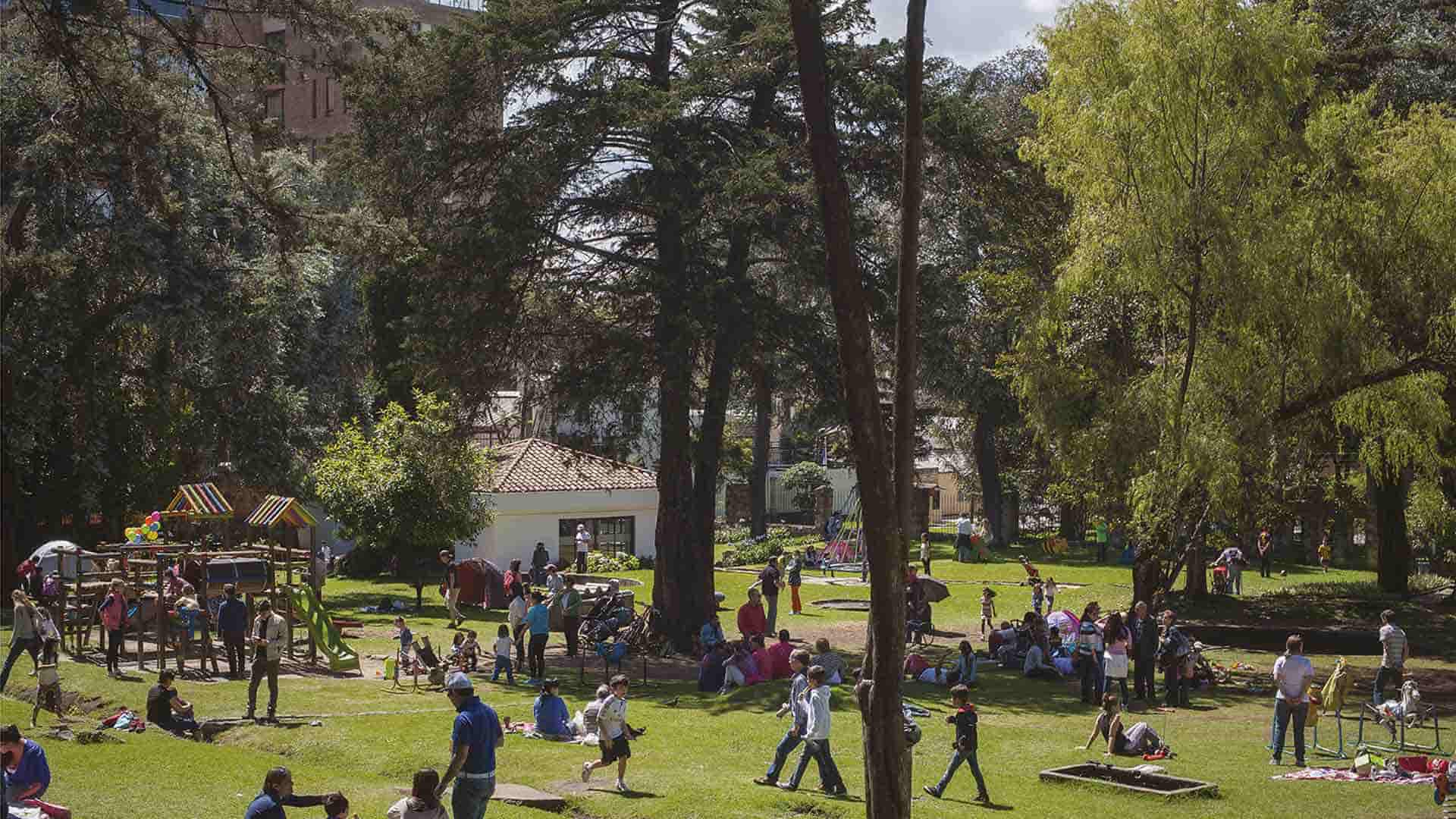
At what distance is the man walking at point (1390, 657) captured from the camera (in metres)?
22.7

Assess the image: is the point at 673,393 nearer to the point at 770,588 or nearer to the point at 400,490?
the point at 770,588

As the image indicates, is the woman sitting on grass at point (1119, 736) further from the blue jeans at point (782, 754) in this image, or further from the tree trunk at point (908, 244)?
the tree trunk at point (908, 244)

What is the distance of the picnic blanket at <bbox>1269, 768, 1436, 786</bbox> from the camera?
18188 mm

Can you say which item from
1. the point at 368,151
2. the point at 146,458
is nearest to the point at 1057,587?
the point at 368,151

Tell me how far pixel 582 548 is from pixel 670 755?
103 ft

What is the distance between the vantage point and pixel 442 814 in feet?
39.8

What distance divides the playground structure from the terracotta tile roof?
1710 cm

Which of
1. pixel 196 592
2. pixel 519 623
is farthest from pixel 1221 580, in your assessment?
pixel 196 592

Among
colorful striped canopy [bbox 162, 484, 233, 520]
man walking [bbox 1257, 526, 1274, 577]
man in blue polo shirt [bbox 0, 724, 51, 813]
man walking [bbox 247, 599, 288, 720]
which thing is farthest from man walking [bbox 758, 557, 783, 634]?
man in blue polo shirt [bbox 0, 724, 51, 813]

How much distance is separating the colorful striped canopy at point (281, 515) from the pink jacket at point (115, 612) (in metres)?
4.09

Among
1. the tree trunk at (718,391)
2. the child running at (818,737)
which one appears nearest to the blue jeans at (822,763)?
the child running at (818,737)

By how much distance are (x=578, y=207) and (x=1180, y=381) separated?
12156 millimetres

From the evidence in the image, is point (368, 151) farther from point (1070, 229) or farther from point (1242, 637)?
point (1242, 637)

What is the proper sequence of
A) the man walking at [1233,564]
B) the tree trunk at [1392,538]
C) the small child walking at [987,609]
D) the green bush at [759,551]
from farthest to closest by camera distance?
the green bush at [759,551]
the man walking at [1233,564]
the tree trunk at [1392,538]
the small child walking at [987,609]
